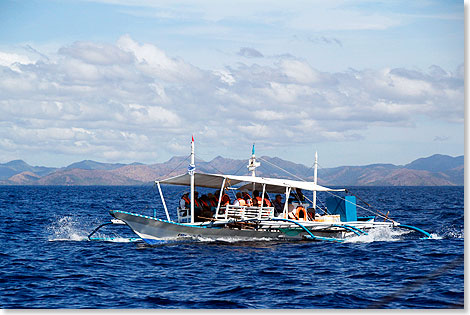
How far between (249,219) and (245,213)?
83cm

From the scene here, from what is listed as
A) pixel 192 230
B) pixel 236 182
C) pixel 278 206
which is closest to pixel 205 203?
pixel 192 230

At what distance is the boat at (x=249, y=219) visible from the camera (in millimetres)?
30594

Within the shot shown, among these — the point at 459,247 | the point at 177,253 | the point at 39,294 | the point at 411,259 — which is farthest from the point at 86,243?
the point at 459,247

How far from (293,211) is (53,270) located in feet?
44.5

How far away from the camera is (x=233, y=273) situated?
23.3m

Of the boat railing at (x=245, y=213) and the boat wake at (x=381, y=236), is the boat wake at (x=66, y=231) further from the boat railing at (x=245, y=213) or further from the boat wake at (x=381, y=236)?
the boat wake at (x=381, y=236)

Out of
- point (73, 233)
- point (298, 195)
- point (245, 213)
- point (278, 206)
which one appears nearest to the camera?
point (245, 213)

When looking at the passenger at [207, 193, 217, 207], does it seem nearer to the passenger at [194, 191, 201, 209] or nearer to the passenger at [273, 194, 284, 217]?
the passenger at [194, 191, 201, 209]

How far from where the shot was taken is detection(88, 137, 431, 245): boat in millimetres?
30594

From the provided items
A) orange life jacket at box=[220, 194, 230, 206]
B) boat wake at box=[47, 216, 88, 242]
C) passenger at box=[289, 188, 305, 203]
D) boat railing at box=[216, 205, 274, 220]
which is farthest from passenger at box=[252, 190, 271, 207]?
boat wake at box=[47, 216, 88, 242]

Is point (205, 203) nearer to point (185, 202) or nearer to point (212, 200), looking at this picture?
point (212, 200)

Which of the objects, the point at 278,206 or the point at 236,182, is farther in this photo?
the point at 278,206

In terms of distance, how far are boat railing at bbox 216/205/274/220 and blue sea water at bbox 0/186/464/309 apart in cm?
131

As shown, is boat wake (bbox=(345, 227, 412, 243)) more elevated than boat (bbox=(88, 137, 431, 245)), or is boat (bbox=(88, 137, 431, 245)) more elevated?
boat (bbox=(88, 137, 431, 245))
